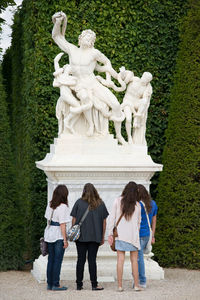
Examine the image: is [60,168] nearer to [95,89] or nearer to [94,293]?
[95,89]

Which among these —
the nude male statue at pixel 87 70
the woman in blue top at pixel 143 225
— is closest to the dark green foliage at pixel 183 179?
the nude male statue at pixel 87 70

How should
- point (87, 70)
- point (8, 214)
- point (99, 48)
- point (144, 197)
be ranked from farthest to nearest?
1. point (99, 48)
2. point (8, 214)
3. point (87, 70)
4. point (144, 197)

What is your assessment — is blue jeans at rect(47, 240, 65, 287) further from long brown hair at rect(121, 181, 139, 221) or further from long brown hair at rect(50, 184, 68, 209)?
long brown hair at rect(121, 181, 139, 221)

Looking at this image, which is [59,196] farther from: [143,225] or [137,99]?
[137,99]

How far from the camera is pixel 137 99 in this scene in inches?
344

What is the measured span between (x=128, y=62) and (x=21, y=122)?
304 centimetres

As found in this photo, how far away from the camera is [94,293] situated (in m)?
6.92

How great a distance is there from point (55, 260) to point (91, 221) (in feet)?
2.22

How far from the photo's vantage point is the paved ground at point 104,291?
680 cm

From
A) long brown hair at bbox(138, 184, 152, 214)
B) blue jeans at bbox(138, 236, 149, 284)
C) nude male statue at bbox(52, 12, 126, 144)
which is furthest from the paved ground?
nude male statue at bbox(52, 12, 126, 144)

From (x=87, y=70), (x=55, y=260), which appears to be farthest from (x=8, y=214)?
(x=87, y=70)

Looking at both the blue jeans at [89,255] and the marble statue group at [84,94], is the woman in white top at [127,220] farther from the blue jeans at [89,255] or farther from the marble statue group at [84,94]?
the marble statue group at [84,94]

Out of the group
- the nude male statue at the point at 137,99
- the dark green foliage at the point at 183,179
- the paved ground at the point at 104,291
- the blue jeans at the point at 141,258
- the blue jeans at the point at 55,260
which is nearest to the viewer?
the paved ground at the point at 104,291

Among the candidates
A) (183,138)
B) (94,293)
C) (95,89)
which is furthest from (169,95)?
(94,293)
